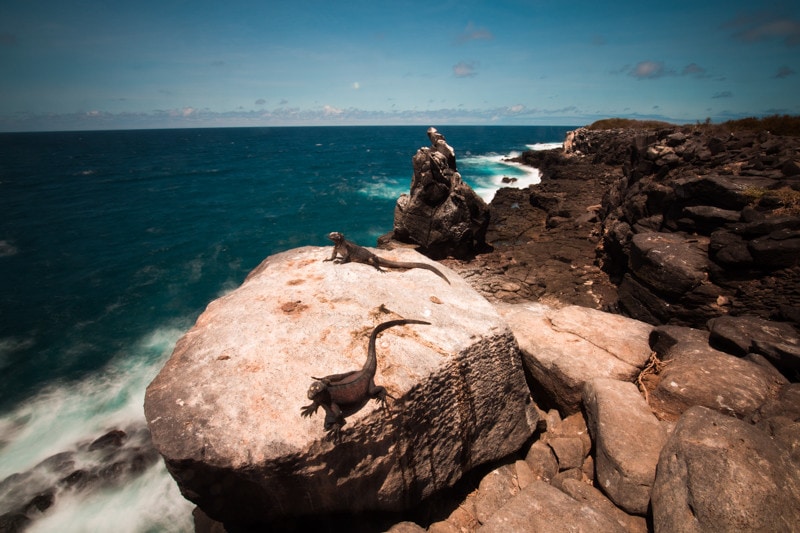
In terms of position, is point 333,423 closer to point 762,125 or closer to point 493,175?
point 762,125

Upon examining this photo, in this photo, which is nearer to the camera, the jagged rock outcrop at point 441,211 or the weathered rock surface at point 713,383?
the weathered rock surface at point 713,383

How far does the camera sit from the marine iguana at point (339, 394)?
454 centimetres

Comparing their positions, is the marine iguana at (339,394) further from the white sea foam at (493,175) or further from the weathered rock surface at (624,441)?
the white sea foam at (493,175)

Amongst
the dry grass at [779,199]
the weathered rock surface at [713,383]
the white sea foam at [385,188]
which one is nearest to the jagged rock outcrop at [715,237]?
the dry grass at [779,199]

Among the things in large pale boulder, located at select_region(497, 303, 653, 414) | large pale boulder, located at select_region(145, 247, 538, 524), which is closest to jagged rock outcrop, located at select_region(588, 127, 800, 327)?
large pale boulder, located at select_region(497, 303, 653, 414)

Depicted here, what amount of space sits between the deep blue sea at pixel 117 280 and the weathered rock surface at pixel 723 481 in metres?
10.2

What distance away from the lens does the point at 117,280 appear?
69.5 ft

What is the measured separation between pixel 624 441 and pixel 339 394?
170 inches

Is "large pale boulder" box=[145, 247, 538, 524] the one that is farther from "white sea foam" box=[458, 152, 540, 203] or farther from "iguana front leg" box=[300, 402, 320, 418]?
"white sea foam" box=[458, 152, 540, 203]

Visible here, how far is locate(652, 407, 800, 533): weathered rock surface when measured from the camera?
144 inches

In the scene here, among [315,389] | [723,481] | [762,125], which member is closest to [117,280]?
[315,389]

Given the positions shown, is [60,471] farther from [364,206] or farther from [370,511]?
[364,206]

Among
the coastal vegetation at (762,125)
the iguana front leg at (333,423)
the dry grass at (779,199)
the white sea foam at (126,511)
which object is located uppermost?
the coastal vegetation at (762,125)

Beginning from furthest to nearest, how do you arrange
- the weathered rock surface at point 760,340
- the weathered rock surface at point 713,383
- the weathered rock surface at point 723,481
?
the weathered rock surface at point 760,340 → the weathered rock surface at point 713,383 → the weathered rock surface at point 723,481
